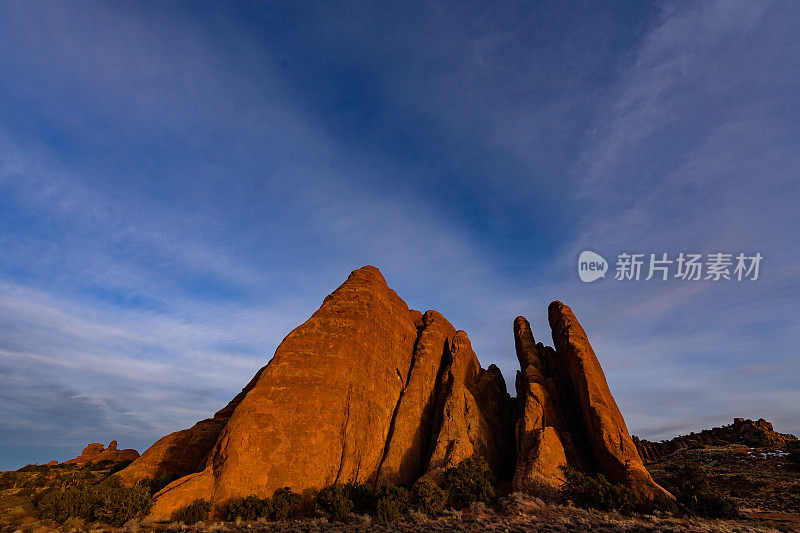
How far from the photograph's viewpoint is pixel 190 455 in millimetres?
33156

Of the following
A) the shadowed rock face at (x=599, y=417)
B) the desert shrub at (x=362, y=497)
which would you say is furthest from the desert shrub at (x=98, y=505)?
the shadowed rock face at (x=599, y=417)

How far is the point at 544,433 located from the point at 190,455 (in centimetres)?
3207

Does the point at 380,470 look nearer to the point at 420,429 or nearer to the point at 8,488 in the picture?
the point at 420,429

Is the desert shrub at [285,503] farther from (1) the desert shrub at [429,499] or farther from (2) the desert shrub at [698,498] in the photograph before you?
(2) the desert shrub at [698,498]

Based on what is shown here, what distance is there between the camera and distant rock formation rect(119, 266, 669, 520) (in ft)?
87.3

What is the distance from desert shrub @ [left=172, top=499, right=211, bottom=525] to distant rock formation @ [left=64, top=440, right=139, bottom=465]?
39015 mm

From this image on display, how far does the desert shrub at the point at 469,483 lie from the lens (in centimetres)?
2705

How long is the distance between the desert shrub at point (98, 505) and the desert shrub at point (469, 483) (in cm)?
2057

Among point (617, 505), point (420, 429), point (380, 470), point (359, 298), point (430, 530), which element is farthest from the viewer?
point (359, 298)

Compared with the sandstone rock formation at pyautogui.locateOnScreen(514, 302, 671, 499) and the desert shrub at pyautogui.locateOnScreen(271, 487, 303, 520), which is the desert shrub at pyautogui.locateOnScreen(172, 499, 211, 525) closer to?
the desert shrub at pyautogui.locateOnScreen(271, 487, 303, 520)

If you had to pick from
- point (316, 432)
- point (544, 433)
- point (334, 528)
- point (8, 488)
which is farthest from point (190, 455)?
point (544, 433)

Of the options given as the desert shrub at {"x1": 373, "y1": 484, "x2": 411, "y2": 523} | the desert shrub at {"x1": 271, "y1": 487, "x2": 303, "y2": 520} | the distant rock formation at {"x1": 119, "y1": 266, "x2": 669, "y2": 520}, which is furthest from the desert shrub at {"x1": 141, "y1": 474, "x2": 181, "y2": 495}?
the desert shrub at {"x1": 373, "y1": 484, "x2": 411, "y2": 523}

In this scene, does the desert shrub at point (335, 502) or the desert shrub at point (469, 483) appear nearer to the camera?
the desert shrub at point (335, 502)

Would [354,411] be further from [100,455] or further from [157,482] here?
[100,455]
